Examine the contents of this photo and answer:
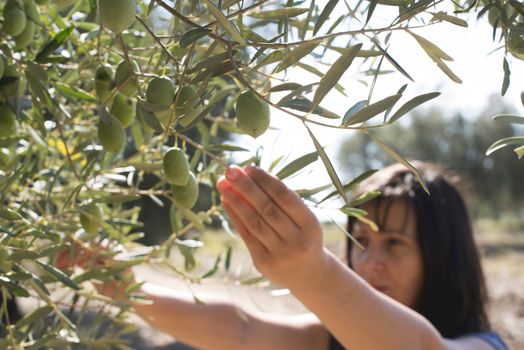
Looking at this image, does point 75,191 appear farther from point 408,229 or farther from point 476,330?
point 476,330

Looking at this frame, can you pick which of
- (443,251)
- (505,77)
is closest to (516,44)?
(505,77)

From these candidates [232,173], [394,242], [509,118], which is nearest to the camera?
[509,118]

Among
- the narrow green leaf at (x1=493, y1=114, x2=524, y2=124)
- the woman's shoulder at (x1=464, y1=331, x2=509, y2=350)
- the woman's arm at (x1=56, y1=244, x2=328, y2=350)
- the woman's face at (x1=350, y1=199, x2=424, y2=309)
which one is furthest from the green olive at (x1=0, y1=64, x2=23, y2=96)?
the woman's shoulder at (x1=464, y1=331, x2=509, y2=350)

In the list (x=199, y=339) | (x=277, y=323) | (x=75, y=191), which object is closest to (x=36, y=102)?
(x=75, y=191)

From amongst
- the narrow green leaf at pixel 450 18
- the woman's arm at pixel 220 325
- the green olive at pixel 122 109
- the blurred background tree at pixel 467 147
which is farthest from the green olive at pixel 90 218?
the blurred background tree at pixel 467 147

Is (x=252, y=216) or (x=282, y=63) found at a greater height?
(x=282, y=63)

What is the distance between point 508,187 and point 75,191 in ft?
53.4

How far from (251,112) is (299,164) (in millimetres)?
121

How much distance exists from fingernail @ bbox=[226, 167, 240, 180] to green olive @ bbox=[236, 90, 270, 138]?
6.1 inches

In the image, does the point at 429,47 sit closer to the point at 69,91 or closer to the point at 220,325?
the point at 69,91

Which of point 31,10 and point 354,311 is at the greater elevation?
point 31,10

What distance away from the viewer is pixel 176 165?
1.44 feet

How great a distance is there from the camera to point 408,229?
139cm

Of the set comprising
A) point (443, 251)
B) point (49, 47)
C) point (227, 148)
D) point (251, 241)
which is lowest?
point (443, 251)
